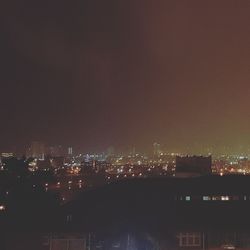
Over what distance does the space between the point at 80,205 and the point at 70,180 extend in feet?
109

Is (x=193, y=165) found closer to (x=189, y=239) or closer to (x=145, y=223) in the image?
(x=145, y=223)

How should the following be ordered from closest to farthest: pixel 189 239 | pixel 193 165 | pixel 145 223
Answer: pixel 189 239 → pixel 145 223 → pixel 193 165

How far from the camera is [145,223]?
15.4 m

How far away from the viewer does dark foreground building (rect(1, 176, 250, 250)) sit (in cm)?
1398

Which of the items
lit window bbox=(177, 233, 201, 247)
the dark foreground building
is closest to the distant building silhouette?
the dark foreground building

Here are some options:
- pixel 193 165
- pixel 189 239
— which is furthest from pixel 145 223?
pixel 193 165

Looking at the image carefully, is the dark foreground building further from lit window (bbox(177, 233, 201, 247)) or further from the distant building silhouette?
the distant building silhouette

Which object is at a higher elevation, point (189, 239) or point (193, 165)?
point (193, 165)

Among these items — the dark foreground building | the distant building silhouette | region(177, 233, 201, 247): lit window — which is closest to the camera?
region(177, 233, 201, 247): lit window

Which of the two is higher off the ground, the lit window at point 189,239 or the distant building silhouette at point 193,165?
the distant building silhouette at point 193,165

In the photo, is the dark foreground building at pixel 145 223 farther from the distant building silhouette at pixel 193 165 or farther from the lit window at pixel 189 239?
the distant building silhouette at pixel 193 165

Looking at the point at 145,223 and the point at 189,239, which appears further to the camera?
the point at 145,223

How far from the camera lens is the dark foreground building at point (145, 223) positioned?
551 inches

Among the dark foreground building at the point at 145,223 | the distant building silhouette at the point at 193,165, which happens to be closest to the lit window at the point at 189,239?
the dark foreground building at the point at 145,223
